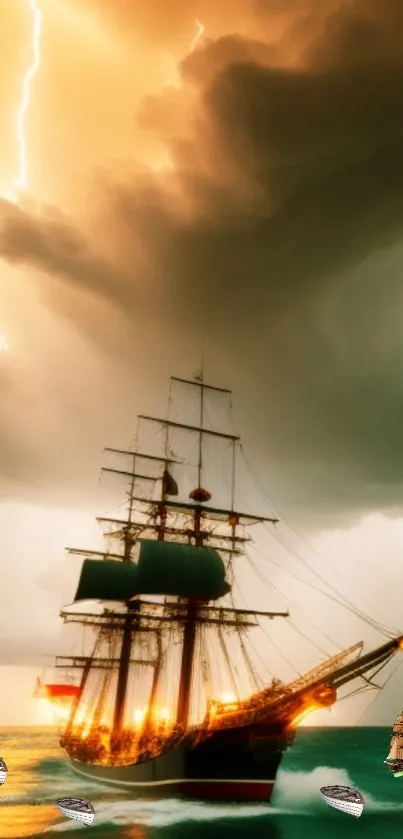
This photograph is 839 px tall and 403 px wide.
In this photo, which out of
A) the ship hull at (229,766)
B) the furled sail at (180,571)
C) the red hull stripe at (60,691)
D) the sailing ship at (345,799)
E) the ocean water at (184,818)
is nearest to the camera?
the ocean water at (184,818)

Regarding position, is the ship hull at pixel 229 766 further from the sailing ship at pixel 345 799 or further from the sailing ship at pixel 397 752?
the sailing ship at pixel 397 752

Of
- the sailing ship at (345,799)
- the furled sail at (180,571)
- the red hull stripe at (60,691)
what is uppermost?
the furled sail at (180,571)

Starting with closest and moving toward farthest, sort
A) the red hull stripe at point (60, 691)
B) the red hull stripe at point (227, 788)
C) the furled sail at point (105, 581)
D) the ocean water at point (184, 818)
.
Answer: the ocean water at point (184, 818), the red hull stripe at point (227, 788), the furled sail at point (105, 581), the red hull stripe at point (60, 691)

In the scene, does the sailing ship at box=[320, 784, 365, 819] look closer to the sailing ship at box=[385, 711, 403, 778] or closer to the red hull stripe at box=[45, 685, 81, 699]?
the sailing ship at box=[385, 711, 403, 778]

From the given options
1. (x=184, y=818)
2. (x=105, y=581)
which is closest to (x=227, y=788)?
(x=184, y=818)

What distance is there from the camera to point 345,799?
29.5 metres

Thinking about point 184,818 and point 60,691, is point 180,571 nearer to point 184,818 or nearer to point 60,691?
point 184,818

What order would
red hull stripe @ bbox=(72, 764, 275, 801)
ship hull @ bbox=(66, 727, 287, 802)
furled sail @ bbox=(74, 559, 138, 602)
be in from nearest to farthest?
red hull stripe @ bbox=(72, 764, 275, 801) → ship hull @ bbox=(66, 727, 287, 802) → furled sail @ bbox=(74, 559, 138, 602)

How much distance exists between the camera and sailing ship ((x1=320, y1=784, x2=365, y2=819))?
28781 millimetres

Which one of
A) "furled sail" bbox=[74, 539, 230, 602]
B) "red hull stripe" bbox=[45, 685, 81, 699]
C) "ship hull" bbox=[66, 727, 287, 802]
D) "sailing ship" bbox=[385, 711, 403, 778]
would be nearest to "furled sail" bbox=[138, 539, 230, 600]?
"furled sail" bbox=[74, 539, 230, 602]

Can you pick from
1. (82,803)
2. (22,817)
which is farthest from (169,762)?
(22,817)

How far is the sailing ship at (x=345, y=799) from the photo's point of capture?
2878 cm

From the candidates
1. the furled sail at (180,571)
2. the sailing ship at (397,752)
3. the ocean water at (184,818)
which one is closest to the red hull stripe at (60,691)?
the ocean water at (184,818)

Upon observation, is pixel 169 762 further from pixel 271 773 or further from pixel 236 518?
pixel 236 518
